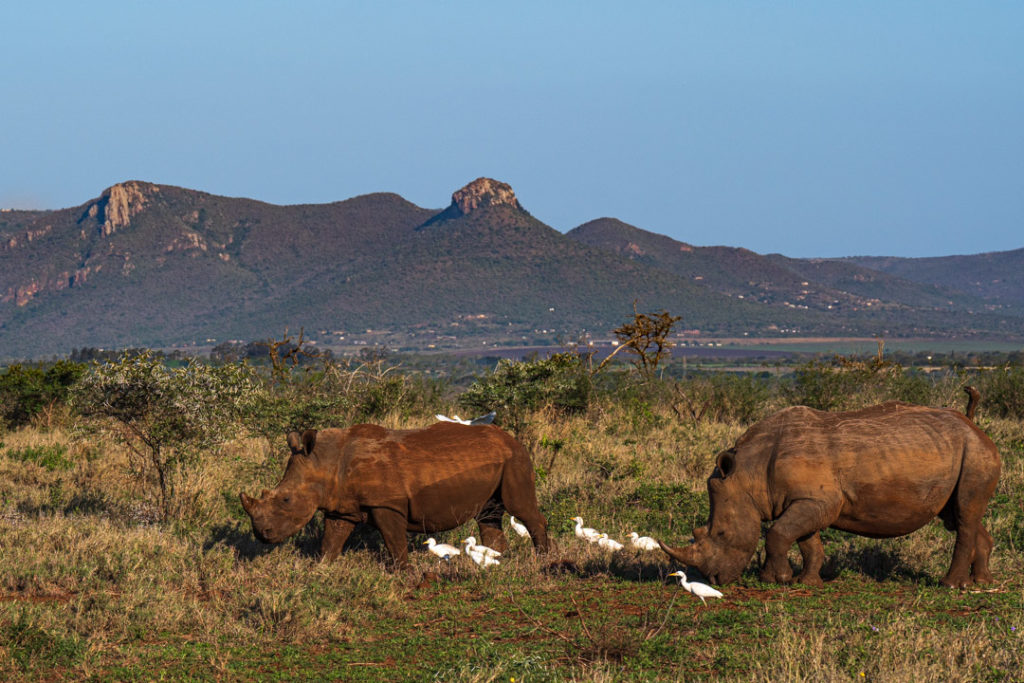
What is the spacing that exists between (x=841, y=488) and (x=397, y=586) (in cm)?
399

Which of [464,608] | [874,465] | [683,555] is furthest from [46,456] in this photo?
[874,465]

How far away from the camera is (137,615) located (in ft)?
28.6

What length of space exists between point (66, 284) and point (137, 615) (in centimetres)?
17614

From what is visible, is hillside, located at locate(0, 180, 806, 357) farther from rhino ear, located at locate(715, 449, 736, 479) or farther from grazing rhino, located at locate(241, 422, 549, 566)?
rhino ear, located at locate(715, 449, 736, 479)

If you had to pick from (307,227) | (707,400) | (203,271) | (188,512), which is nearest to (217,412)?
(188,512)

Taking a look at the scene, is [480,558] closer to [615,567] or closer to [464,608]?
[464,608]

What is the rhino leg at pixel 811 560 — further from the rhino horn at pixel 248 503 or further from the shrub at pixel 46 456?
the shrub at pixel 46 456

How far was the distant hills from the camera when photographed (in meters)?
145

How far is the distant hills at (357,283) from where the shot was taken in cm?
14500

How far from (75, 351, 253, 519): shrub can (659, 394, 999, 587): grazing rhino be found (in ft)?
22.7

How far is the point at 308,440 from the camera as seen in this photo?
1024 cm

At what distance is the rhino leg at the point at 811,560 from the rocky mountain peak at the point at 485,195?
165m

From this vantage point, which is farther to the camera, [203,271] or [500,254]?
[203,271]

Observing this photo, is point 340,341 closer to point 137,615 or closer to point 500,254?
point 500,254
